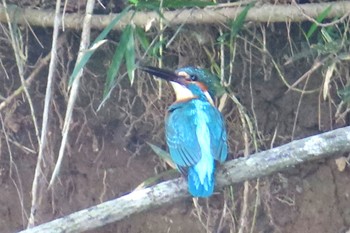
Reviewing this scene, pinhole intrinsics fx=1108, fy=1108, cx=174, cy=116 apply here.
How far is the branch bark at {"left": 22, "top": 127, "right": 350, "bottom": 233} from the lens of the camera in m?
3.48

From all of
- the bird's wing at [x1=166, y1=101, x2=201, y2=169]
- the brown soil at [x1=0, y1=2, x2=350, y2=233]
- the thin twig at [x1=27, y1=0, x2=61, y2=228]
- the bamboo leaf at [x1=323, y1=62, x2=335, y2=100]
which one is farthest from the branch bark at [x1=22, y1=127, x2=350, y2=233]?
the brown soil at [x1=0, y1=2, x2=350, y2=233]

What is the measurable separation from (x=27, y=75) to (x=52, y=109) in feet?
0.56

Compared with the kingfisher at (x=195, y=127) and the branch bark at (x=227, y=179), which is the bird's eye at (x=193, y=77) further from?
the branch bark at (x=227, y=179)

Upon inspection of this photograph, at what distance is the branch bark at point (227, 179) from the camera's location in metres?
3.48

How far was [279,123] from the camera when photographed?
4.57 metres

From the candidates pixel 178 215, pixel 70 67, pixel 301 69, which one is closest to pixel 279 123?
pixel 301 69

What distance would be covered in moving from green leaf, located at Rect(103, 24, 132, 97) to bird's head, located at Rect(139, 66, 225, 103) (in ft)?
0.91

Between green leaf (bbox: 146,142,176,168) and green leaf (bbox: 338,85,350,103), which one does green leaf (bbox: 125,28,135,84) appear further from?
green leaf (bbox: 338,85,350,103)

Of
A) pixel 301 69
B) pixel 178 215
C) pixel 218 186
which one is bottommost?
pixel 178 215

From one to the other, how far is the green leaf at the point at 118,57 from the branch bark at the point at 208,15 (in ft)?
0.35

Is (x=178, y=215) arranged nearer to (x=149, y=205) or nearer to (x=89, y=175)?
(x=89, y=175)

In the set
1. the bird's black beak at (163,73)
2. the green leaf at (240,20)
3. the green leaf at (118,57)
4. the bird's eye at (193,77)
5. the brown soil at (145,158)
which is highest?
the green leaf at (240,20)

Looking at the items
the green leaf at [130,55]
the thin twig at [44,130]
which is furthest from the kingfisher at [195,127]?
the thin twig at [44,130]

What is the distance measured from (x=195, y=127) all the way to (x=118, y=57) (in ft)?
1.30
